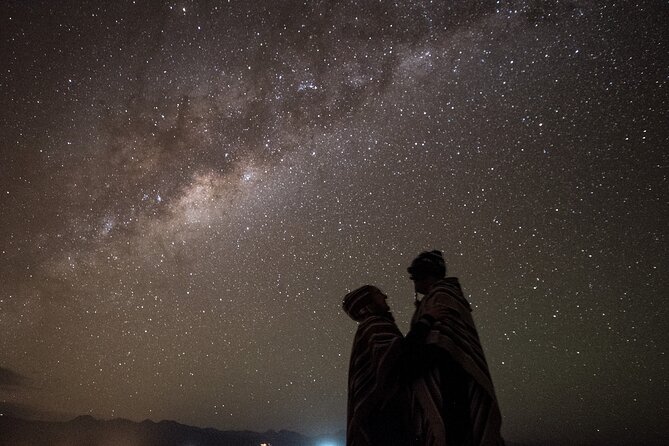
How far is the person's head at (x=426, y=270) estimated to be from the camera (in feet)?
8.34

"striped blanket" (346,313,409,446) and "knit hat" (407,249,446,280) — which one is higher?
"knit hat" (407,249,446,280)

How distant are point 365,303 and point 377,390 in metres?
0.60

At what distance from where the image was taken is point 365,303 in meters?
2.58

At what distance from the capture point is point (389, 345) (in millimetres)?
2031

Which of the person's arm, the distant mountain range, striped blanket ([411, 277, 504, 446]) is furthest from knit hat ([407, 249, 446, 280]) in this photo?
the distant mountain range

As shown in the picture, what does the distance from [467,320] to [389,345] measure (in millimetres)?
463

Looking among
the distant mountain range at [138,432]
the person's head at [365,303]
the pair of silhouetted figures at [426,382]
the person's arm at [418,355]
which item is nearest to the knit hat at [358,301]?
the person's head at [365,303]

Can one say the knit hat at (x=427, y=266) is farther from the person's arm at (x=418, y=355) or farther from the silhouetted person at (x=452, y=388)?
the person's arm at (x=418, y=355)

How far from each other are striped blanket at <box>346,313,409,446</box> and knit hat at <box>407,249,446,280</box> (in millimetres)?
416

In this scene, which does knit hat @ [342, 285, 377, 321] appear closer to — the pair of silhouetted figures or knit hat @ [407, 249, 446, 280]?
the pair of silhouetted figures

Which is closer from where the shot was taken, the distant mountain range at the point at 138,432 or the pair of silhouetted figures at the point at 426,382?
the pair of silhouetted figures at the point at 426,382

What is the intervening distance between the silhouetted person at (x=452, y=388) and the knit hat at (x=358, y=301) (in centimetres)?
51

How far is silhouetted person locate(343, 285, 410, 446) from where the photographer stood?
1997mm

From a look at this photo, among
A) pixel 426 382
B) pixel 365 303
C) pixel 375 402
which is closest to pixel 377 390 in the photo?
pixel 375 402
